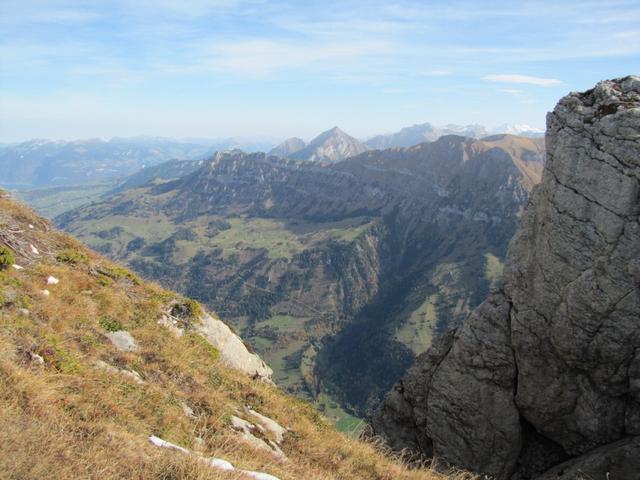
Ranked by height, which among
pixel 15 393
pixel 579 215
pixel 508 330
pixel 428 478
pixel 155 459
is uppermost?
pixel 579 215

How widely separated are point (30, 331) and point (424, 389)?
2131 centimetres

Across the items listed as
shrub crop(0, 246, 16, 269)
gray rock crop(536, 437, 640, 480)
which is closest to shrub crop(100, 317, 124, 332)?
shrub crop(0, 246, 16, 269)

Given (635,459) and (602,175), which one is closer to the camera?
(635,459)

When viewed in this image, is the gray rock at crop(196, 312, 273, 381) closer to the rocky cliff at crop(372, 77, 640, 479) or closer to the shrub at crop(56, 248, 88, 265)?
the shrub at crop(56, 248, 88, 265)

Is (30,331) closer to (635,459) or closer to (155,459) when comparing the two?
(155,459)

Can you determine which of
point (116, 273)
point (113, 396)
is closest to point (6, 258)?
point (116, 273)

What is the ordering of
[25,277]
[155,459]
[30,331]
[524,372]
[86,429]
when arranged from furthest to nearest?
[524,372] → [25,277] → [30,331] → [86,429] → [155,459]

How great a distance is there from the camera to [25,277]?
1948cm

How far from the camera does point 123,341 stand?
1822cm

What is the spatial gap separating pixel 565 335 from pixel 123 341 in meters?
19.8

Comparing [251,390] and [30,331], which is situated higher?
[30,331]

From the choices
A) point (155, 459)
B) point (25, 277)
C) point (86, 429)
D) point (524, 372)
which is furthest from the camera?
point (524, 372)

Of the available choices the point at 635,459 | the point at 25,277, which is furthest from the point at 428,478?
the point at 25,277

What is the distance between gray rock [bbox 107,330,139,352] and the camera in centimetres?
1776
